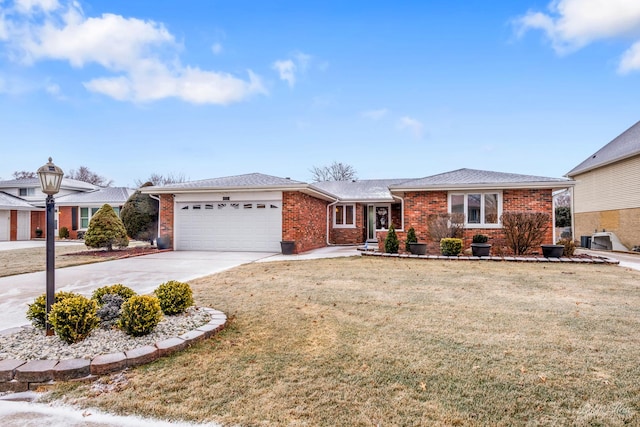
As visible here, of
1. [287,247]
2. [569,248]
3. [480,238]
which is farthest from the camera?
[287,247]

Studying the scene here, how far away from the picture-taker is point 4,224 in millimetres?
23797

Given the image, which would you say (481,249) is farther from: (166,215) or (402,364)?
(166,215)

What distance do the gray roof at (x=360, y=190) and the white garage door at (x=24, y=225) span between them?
20843mm

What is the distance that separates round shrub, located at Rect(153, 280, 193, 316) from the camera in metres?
4.37

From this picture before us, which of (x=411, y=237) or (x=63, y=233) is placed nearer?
(x=411, y=237)

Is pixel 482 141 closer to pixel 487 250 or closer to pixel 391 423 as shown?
pixel 487 250

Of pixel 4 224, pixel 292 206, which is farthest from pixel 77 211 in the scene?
pixel 292 206

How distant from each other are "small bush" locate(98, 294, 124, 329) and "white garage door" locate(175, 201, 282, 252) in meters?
9.56

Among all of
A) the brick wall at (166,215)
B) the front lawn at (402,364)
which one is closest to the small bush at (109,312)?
the front lawn at (402,364)

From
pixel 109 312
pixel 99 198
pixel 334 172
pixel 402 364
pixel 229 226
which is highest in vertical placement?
pixel 334 172

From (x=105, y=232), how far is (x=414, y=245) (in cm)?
1163

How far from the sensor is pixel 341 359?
10.7 ft

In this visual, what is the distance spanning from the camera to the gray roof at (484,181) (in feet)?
41.1

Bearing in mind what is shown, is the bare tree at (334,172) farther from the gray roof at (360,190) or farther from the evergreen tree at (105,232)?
the evergreen tree at (105,232)
